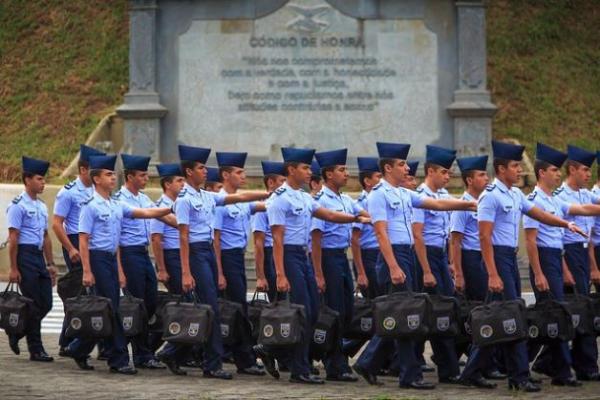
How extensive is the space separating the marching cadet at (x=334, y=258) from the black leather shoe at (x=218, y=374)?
825 millimetres

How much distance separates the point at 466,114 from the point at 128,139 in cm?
534

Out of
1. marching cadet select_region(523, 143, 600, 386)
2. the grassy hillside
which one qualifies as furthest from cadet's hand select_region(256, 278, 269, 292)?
the grassy hillside

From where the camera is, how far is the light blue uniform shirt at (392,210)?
13.3m

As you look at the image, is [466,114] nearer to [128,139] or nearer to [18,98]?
[128,139]

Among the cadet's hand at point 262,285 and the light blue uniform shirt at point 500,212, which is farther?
the cadet's hand at point 262,285

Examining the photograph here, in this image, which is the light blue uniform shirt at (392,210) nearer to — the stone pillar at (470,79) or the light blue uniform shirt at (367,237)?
the light blue uniform shirt at (367,237)

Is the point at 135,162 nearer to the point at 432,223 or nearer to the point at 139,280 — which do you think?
the point at 139,280

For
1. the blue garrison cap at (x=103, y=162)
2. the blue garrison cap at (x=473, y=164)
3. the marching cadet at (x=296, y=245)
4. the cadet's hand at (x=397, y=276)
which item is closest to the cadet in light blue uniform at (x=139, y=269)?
the blue garrison cap at (x=103, y=162)

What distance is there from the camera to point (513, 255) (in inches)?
515

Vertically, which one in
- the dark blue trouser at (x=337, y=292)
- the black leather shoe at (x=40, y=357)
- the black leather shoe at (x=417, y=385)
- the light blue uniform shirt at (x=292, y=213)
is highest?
the light blue uniform shirt at (x=292, y=213)

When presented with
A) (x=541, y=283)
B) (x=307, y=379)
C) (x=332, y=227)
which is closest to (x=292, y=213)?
(x=332, y=227)

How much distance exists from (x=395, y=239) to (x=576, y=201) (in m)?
1.86

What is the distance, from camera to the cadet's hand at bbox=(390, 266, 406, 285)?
1305cm

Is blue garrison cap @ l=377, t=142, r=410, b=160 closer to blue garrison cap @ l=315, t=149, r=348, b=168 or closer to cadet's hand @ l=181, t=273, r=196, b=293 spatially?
blue garrison cap @ l=315, t=149, r=348, b=168
